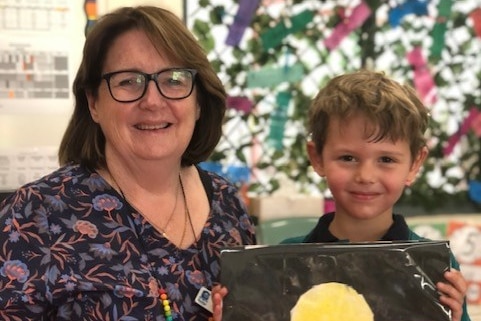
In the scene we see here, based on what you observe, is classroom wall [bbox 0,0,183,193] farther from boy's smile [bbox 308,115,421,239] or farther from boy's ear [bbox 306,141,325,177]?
boy's smile [bbox 308,115,421,239]

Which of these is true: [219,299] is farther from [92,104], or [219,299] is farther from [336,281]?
[92,104]

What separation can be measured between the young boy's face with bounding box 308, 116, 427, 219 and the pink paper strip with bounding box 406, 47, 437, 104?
1.71m

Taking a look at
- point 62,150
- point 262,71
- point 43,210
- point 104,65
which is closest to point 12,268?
point 43,210

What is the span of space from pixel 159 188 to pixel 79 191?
0.22 metres

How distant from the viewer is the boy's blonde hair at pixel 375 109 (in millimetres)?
1588

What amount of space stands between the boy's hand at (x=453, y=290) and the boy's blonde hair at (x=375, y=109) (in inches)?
14.9

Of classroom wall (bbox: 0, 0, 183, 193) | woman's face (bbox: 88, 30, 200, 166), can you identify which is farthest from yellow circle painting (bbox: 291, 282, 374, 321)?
classroom wall (bbox: 0, 0, 183, 193)

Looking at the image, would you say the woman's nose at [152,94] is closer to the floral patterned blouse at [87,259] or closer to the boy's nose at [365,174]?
the floral patterned blouse at [87,259]

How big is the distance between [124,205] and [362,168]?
1.96ft

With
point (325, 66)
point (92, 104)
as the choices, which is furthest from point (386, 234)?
point (325, 66)

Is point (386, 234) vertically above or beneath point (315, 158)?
beneath

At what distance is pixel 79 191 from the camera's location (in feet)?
5.09

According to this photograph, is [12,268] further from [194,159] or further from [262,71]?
[262,71]

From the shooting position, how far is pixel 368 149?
5.18ft
